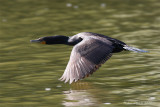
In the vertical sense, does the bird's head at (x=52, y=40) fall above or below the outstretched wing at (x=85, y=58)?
above

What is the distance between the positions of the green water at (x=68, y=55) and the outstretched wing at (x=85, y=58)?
398 millimetres

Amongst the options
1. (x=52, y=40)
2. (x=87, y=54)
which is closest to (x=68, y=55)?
(x=52, y=40)

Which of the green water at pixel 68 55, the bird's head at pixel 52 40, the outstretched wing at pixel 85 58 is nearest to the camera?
the outstretched wing at pixel 85 58

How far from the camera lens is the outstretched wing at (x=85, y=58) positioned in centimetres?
698

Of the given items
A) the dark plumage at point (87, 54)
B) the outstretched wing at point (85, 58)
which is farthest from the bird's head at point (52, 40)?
the outstretched wing at point (85, 58)

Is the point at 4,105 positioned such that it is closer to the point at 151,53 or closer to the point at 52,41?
the point at 52,41

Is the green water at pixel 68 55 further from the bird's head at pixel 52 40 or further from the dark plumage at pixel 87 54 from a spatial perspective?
the bird's head at pixel 52 40

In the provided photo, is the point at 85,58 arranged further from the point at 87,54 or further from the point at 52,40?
the point at 52,40

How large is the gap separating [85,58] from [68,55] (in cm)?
285

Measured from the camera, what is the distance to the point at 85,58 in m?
7.32

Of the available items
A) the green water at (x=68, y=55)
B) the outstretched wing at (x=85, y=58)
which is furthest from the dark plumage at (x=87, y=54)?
the green water at (x=68, y=55)

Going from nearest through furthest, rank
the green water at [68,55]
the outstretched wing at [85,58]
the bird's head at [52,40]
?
the outstretched wing at [85,58]
the green water at [68,55]
the bird's head at [52,40]

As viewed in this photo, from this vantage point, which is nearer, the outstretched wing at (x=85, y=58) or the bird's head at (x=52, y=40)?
the outstretched wing at (x=85, y=58)

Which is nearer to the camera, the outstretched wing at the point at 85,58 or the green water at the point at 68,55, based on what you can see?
the outstretched wing at the point at 85,58
